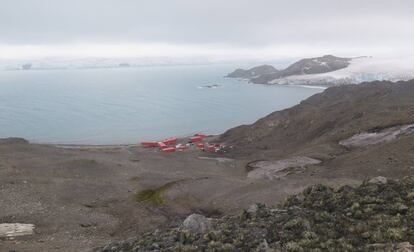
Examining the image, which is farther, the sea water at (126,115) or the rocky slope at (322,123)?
the sea water at (126,115)

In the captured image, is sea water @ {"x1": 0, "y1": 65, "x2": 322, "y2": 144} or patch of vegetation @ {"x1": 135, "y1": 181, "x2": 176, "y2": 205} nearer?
patch of vegetation @ {"x1": 135, "y1": 181, "x2": 176, "y2": 205}

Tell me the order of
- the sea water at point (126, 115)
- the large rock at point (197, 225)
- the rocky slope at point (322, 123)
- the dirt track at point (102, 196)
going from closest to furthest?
the large rock at point (197, 225) → the dirt track at point (102, 196) → the rocky slope at point (322, 123) → the sea water at point (126, 115)

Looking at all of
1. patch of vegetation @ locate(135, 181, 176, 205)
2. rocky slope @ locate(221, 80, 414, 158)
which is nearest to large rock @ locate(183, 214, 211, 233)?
patch of vegetation @ locate(135, 181, 176, 205)

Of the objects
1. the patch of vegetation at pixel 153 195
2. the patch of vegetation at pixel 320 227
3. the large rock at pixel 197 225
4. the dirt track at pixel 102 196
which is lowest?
the patch of vegetation at pixel 153 195

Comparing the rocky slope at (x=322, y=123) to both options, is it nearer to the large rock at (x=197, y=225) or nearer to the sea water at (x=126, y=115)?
the sea water at (x=126, y=115)

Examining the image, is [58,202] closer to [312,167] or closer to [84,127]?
[312,167]

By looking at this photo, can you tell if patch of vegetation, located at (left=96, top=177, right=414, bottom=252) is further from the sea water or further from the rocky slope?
the sea water

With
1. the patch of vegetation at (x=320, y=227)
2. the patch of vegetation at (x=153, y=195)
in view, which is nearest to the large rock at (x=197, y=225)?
the patch of vegetation at (x=320, y=227)
